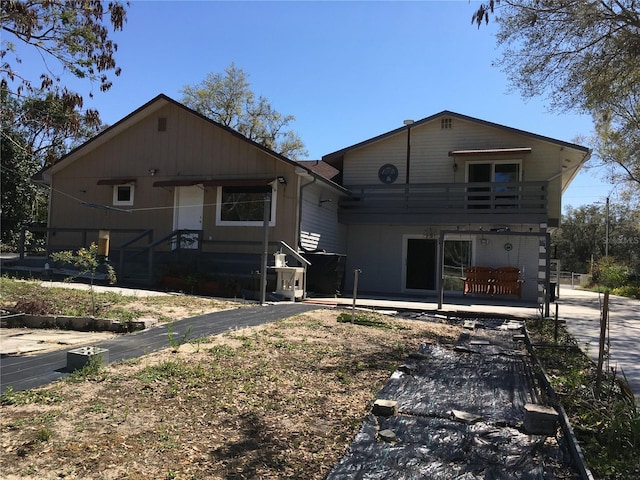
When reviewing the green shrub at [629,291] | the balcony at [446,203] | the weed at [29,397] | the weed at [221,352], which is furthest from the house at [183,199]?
the green shrub at [629,291]

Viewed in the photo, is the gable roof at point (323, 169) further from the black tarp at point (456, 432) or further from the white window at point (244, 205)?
the black tarp at point (456, 432)

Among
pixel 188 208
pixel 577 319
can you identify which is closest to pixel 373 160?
pixel 188 208

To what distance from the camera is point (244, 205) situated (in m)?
14.9

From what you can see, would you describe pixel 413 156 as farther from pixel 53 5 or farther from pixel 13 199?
pixel 13 199

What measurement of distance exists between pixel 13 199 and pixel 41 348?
893 inches

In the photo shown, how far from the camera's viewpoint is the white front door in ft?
50.9

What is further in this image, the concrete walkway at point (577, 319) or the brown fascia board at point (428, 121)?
the brown fascia board at point (428, 121)

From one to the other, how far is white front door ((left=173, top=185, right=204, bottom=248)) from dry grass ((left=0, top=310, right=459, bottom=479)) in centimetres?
989

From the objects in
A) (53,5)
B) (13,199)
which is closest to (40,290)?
(53,5)

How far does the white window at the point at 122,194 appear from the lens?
1652 cm

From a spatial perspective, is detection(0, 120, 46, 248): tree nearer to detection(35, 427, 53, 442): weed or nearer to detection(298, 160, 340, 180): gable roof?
detection(298, 160, 340, 180): gable roof

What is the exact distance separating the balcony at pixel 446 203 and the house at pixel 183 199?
925mm

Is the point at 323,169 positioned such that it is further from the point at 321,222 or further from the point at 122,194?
the point at 122,194

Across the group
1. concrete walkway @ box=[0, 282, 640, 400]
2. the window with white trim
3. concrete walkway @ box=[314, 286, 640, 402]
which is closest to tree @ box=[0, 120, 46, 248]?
concrete walkway @ box=[0, 282, 640, 400]
